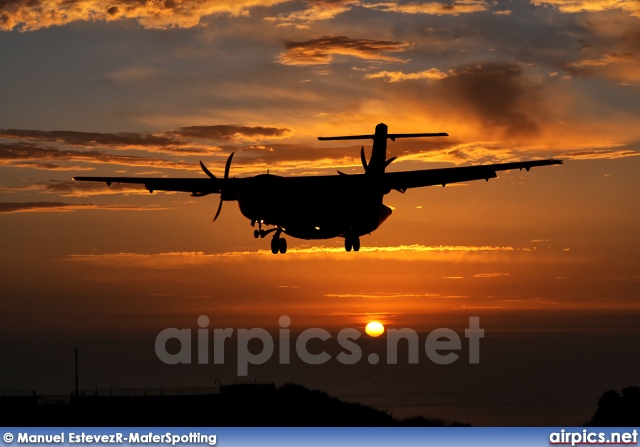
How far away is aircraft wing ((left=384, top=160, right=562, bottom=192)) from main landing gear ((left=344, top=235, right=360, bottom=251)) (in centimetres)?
478

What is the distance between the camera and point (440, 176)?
65.0 meters

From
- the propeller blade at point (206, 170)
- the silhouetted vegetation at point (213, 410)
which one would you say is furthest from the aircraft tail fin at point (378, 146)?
the silhouetted vegetation at point (213, 410)

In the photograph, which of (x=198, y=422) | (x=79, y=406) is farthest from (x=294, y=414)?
(x=79, y=406)

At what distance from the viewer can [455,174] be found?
2532 inches

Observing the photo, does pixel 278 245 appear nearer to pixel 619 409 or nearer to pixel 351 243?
pixel 351 243

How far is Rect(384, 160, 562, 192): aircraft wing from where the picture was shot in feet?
205

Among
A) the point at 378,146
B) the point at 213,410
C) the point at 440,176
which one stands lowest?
the point at 213,410

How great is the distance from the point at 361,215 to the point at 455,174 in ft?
25.6

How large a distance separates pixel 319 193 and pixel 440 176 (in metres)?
12.0

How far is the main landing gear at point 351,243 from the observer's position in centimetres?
6300

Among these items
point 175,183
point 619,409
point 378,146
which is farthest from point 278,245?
point 619,409

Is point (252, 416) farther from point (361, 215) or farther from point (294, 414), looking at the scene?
point (361, 215)

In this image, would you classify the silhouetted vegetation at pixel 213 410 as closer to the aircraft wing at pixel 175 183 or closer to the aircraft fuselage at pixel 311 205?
the aircraft wing at pixel 175 183

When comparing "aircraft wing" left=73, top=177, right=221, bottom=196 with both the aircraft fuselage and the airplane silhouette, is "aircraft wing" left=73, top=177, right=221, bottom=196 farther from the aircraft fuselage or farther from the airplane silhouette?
the aircraft fuselage
